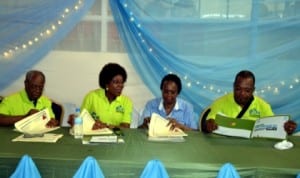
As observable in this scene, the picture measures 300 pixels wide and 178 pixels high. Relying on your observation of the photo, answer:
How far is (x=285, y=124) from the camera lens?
2.49m

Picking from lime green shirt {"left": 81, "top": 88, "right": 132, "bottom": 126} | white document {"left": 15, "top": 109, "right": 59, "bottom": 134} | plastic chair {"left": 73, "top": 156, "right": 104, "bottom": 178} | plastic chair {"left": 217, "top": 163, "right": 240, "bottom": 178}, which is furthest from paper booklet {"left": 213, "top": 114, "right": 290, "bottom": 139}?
white document {"left": 15, "top": 109, "right": 59, "bottom": 134}

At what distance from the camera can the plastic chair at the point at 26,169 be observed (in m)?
1.85

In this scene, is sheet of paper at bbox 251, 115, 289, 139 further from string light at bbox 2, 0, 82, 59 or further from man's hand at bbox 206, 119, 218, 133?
string light at bbox 2, 0, 82, 59

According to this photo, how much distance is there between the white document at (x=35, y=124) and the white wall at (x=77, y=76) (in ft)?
3.94

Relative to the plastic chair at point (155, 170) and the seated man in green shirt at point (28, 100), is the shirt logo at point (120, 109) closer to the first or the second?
the seated man in green shirt at point (28, 100)

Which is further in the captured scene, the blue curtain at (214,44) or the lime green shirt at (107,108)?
the blue curtain at (214,44)

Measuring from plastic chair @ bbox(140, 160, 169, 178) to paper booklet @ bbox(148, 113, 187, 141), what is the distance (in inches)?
20.8

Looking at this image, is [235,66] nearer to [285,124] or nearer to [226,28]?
[226,28]

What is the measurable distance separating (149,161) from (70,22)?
2.07 metres

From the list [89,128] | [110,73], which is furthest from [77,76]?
[89,128]

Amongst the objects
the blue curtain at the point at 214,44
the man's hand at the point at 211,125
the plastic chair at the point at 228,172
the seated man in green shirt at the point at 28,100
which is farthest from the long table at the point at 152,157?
the blue curtain at the point at 214,44

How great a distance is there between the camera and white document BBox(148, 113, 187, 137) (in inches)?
97.1

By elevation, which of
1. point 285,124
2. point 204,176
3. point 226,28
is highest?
point 226,28

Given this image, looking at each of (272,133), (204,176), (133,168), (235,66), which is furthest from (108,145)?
(235,66)
